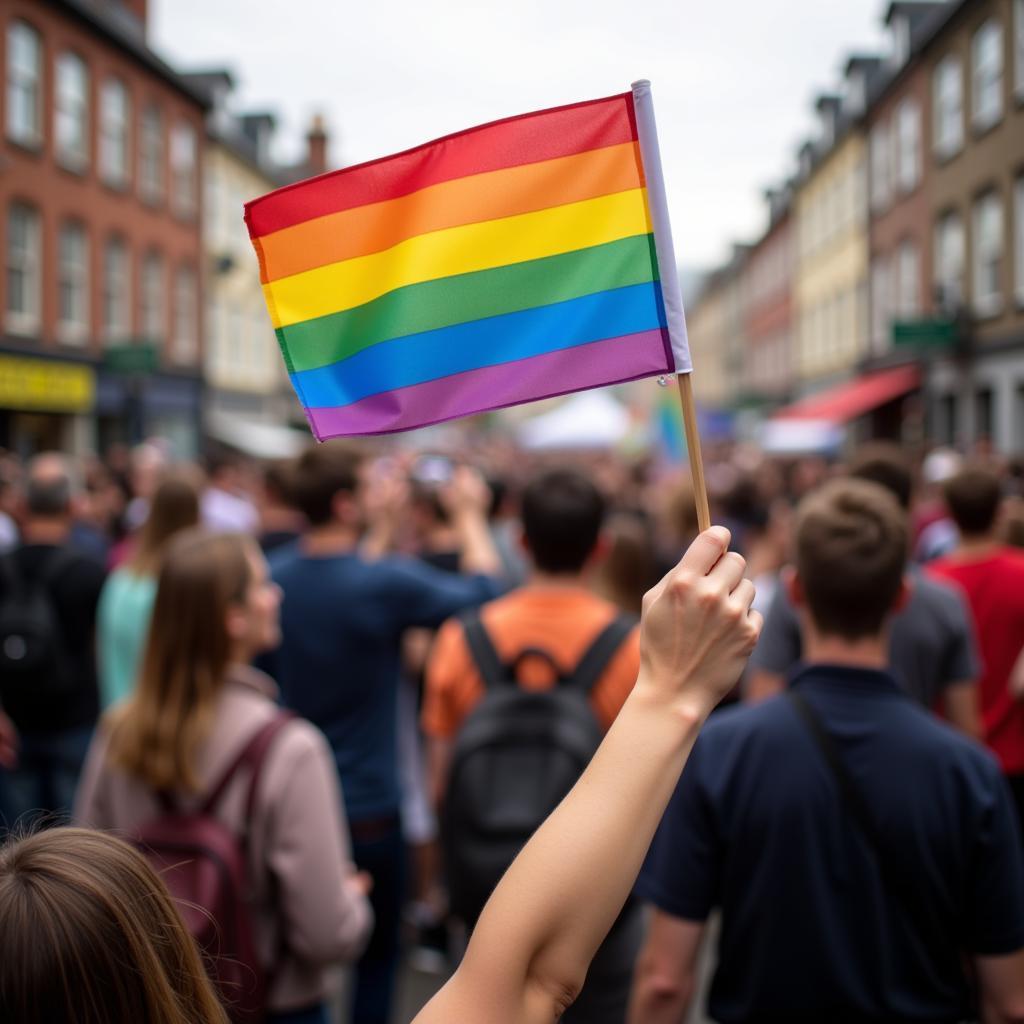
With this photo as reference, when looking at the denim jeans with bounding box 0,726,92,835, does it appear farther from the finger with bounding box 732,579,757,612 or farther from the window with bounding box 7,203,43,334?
the window with bounding box 7,203,43,334

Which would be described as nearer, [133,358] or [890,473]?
[890,473]

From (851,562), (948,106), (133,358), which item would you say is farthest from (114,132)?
(851,562)

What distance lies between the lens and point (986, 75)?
19.9 metres

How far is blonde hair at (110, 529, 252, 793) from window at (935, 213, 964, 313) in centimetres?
2179

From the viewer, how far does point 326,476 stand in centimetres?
393

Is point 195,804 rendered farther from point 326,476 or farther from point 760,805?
point 326,476

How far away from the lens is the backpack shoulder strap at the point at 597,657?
3.05m

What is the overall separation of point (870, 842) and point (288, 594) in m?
2.28

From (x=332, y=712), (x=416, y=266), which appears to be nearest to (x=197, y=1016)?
(x=416, y=266)

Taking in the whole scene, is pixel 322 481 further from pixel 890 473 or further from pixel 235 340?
pixel 235 340

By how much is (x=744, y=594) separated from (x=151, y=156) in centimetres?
2839

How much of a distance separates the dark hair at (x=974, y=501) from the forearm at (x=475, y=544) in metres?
1.71

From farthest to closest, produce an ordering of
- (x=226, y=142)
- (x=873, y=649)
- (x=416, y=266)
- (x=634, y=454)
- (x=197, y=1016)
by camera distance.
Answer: (x=226, y=142), (x=634, y=454), (x=873, y=649), (x=416, y=266), (x=197, y=1016)

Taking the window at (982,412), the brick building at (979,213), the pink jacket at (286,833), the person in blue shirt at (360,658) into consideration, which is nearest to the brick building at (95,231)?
the brick building at (979,213)
